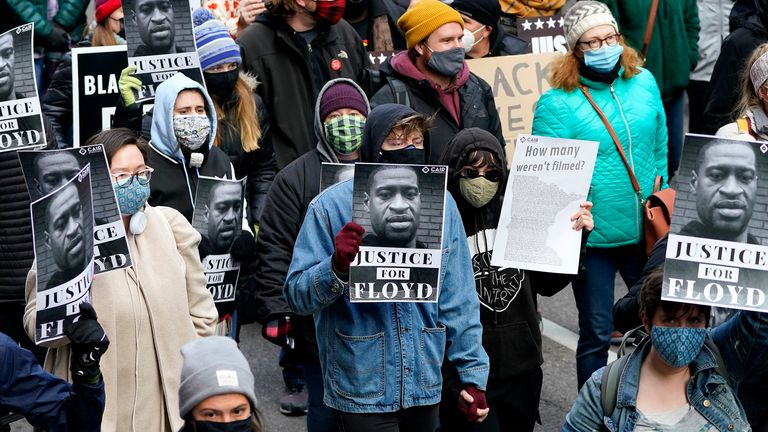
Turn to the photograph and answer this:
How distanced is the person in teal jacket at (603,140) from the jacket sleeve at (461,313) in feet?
5.85

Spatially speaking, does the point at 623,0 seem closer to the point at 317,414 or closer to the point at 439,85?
the point at 439,85

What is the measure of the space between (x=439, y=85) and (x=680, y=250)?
296 centimetres

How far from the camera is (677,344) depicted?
4.71 meters

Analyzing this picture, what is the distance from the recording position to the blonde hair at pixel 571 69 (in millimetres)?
7586

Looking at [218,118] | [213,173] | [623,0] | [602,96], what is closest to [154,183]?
[213,173]

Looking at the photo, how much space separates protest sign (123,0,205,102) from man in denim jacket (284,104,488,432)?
7.70 feet

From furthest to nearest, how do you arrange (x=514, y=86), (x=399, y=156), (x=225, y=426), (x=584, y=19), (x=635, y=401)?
(x=514, y=86) < (x=584, y=19) < (x=399, y=156) < (x=635, y=401) < (x=225, y=426)

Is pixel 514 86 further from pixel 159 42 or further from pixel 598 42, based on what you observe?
pixel 159 42

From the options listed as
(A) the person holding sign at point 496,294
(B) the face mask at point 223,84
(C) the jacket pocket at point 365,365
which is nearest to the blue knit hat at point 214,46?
(B) the face mask at point 223,84

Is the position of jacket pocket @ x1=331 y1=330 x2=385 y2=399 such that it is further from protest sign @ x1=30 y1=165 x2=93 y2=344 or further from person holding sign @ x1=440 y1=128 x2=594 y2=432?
protest sign @ x1=30 y1=165 x2=93 y2=344

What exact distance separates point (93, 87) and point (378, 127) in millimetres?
2794

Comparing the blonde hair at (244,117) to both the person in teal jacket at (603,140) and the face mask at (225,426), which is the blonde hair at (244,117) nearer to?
the person in teal jacket at (603,140)

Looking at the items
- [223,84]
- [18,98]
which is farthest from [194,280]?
[223,84]

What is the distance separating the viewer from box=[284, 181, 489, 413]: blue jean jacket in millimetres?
5527
